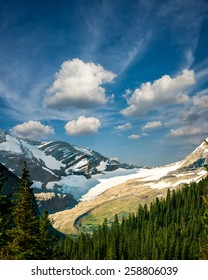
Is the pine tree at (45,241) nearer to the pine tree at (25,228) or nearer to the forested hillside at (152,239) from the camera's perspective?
the pine tree at (25,228)

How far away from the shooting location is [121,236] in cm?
15675

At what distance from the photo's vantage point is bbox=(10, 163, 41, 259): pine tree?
24672mm

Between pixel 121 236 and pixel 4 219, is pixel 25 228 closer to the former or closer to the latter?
pixel 4 219

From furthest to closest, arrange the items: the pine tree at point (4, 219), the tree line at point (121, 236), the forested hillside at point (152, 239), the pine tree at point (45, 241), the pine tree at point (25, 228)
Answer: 1. the forested hillside at point (152, 239)
2. the pine tree at point (45, 241)
3. the tree line at point (121, 236)
4. the pine tree at point (4, 219)
5. the pine tree at point (25, 228)

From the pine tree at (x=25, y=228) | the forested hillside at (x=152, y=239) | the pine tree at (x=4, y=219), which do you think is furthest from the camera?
the forested hillside at (x=152, y=239)

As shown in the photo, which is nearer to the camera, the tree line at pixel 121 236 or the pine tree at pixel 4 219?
the pine tree at pixel 4 219

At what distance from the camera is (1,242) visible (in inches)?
992

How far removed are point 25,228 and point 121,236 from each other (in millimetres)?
133037

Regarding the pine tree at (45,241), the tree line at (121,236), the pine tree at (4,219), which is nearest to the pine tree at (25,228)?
the tree line at (121,236)

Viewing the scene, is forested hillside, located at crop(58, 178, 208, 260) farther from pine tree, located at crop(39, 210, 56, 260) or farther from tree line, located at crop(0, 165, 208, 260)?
pine tree, located at crop(39, 210, 56, 260)

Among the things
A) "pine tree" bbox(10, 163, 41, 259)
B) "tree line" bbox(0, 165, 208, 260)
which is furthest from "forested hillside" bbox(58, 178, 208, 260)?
"pine tree" bbox(10, 163, 41, 259)

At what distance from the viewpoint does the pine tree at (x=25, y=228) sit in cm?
2467

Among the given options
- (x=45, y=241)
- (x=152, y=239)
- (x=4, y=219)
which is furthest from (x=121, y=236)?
(x=4, y=219)

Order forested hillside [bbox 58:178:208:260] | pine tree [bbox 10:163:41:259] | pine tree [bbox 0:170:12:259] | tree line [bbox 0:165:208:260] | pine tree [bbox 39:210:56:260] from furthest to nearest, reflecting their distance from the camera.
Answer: forested hillside [bbox 58:178:208:260], pine tree [bbox 39:210:56:260], tree line [bbox 0:165:208:260], pine tree [bbox 0:170:12:259], pine tree [bbox 10:163:41:259]
